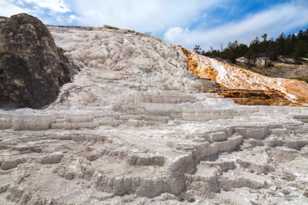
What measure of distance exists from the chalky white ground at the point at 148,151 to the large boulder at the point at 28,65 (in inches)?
19.6

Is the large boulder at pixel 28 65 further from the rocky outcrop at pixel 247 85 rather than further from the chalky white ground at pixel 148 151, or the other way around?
the rocky outcrop at pixel 247 85

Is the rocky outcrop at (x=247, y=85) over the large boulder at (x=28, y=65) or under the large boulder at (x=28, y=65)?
under

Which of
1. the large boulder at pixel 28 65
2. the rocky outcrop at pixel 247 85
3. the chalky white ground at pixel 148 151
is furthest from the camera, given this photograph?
the rocky outcrop at pixel 247 85

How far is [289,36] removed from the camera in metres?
51.3

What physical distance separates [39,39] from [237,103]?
267 inches

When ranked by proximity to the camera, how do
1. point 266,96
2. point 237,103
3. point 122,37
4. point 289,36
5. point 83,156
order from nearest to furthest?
1. point 83,156
2. point 237,103
3. point 266,96
4. point 122,37
5. point 289,36

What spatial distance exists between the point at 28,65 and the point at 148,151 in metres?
5.65

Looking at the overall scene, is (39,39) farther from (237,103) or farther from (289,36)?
(289,36)

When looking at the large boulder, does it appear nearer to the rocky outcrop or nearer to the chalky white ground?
the chalky white ground

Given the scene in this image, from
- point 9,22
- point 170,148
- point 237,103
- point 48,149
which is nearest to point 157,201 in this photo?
point 170,148

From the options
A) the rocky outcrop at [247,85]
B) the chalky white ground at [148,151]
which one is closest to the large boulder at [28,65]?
the chalky white ground at [148,151]

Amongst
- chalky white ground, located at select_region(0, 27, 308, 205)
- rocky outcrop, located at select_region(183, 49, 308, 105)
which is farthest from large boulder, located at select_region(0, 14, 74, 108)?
rocky outcrop, located at select_region(183, 49, 308, 105)

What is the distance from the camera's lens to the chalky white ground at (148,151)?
15.8ft

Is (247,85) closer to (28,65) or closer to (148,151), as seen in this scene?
(28,65)
